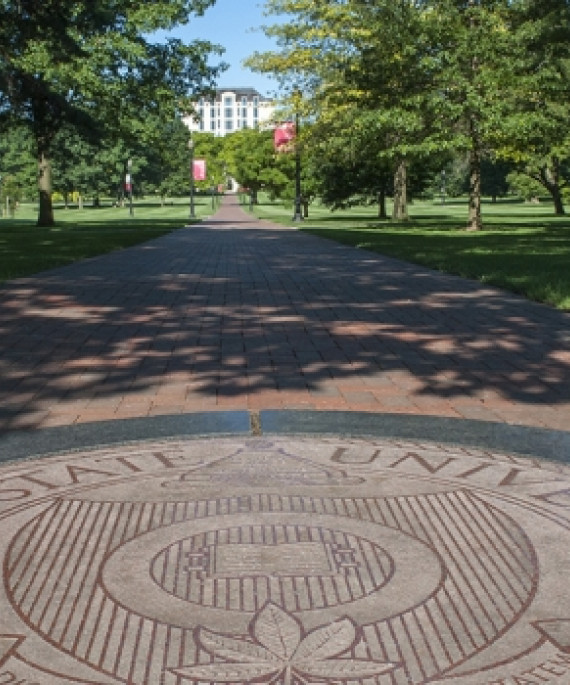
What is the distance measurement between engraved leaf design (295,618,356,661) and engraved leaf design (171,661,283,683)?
9 cm

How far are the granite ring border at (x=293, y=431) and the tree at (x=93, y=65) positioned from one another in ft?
78.2

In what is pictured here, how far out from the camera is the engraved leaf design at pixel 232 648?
7.80ft

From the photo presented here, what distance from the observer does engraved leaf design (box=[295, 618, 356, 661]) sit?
239 cm

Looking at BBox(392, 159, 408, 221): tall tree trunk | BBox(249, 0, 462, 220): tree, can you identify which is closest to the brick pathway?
BBox(249, 0, 462, 220): tree

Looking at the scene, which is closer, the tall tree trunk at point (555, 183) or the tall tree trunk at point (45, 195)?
the tall tree trunk at point (45, 195)

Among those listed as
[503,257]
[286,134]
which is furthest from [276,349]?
[286,134]

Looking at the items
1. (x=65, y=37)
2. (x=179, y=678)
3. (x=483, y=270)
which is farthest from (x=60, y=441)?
(x=65, y=37)

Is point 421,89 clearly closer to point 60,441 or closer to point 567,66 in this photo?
point 567,66

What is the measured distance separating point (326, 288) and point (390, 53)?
17.6 m

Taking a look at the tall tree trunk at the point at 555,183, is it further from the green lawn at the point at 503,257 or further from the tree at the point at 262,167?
the green lawn at the point at 503,257

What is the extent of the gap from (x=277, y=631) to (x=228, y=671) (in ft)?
0.78

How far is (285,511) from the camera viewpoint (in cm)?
351

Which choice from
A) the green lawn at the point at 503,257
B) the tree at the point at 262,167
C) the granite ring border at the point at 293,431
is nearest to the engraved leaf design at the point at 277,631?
the granite ring border at the point at 293,431

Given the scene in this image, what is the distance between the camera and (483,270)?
14938mm
